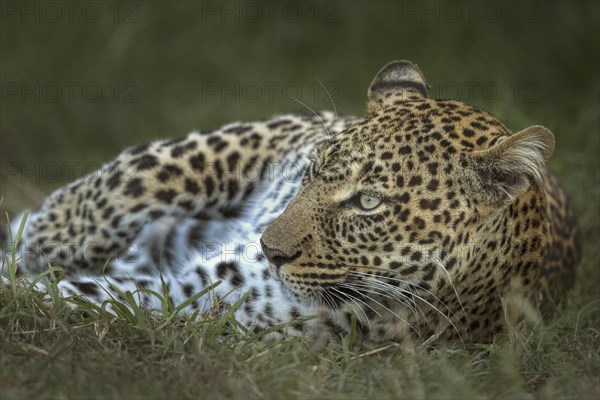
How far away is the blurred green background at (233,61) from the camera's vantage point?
35.5 feet

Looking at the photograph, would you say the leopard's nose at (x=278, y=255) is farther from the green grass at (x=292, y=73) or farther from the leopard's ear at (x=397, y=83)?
the leopard's ear at (x=397, y=83)

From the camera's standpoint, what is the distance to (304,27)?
486 inches

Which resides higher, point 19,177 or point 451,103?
point 451,103

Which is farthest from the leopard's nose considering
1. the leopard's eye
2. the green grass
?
the green grass

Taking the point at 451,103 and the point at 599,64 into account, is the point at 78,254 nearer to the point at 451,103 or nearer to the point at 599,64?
the point at 451,103

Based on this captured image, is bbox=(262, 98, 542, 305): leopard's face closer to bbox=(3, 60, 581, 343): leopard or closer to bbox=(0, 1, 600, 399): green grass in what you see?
bbox=(3, 60, 581, 343): leopard

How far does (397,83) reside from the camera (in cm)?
623

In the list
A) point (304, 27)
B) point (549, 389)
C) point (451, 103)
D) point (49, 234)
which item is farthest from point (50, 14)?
point (549, 389)

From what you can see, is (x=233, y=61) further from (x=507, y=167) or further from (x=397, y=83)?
(x=507, y=167)

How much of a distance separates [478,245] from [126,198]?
2.78 meters

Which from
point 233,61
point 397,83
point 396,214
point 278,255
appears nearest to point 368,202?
point 396,214

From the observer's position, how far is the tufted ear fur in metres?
5.08

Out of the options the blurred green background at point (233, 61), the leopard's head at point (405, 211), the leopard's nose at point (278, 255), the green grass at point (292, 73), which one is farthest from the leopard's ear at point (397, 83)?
the blurred green background at point (233, 61)

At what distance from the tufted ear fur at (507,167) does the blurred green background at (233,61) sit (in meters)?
5.33
